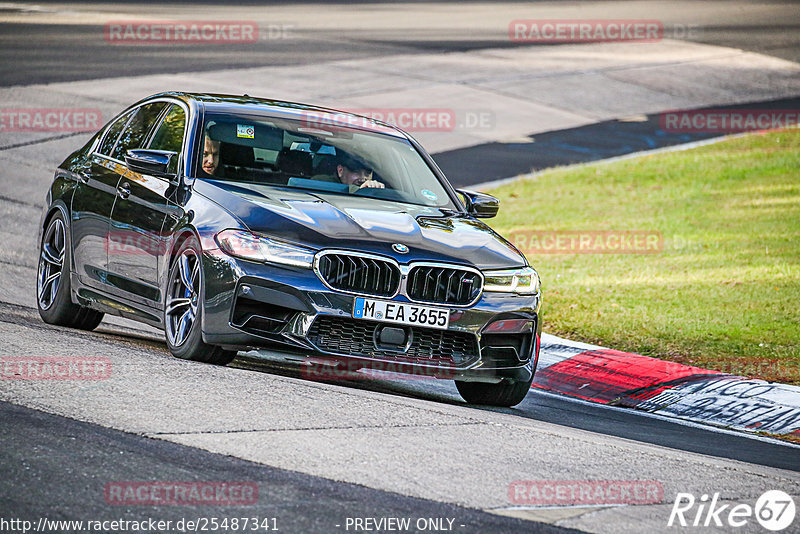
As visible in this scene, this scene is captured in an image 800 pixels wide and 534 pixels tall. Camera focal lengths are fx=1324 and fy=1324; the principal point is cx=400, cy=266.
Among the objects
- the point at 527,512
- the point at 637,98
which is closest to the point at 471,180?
the point at 637,98

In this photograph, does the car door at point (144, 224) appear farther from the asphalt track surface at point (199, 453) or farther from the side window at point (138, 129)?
the asphalt track surface at point (199, 453)

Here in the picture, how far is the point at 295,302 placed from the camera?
7473mm

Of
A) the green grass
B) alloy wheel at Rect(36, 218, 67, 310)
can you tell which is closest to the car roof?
alloy wheel at Rect(36, 218, 67, 310)

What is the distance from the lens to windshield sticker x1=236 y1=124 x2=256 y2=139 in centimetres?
876

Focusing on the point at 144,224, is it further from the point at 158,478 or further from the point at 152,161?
the point at 158,478

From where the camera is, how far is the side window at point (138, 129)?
9438 mm

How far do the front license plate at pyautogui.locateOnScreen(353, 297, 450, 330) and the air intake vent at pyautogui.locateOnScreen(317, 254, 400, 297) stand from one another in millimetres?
67

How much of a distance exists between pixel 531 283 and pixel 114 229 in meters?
2.83

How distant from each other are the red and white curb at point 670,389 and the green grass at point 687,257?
46 cm

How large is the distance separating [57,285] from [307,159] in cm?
226

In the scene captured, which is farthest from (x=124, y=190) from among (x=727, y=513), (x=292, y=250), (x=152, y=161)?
(x=727, y=513)

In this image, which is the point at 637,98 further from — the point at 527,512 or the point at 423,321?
the point at 527,512

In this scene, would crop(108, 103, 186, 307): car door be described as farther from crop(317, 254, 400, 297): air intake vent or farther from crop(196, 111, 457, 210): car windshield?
crop(317, 254, 400, 297): air intake vent

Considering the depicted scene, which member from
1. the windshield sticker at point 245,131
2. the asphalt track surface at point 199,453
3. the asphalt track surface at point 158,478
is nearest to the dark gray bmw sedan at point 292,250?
the windshield sticker at point 245,131
